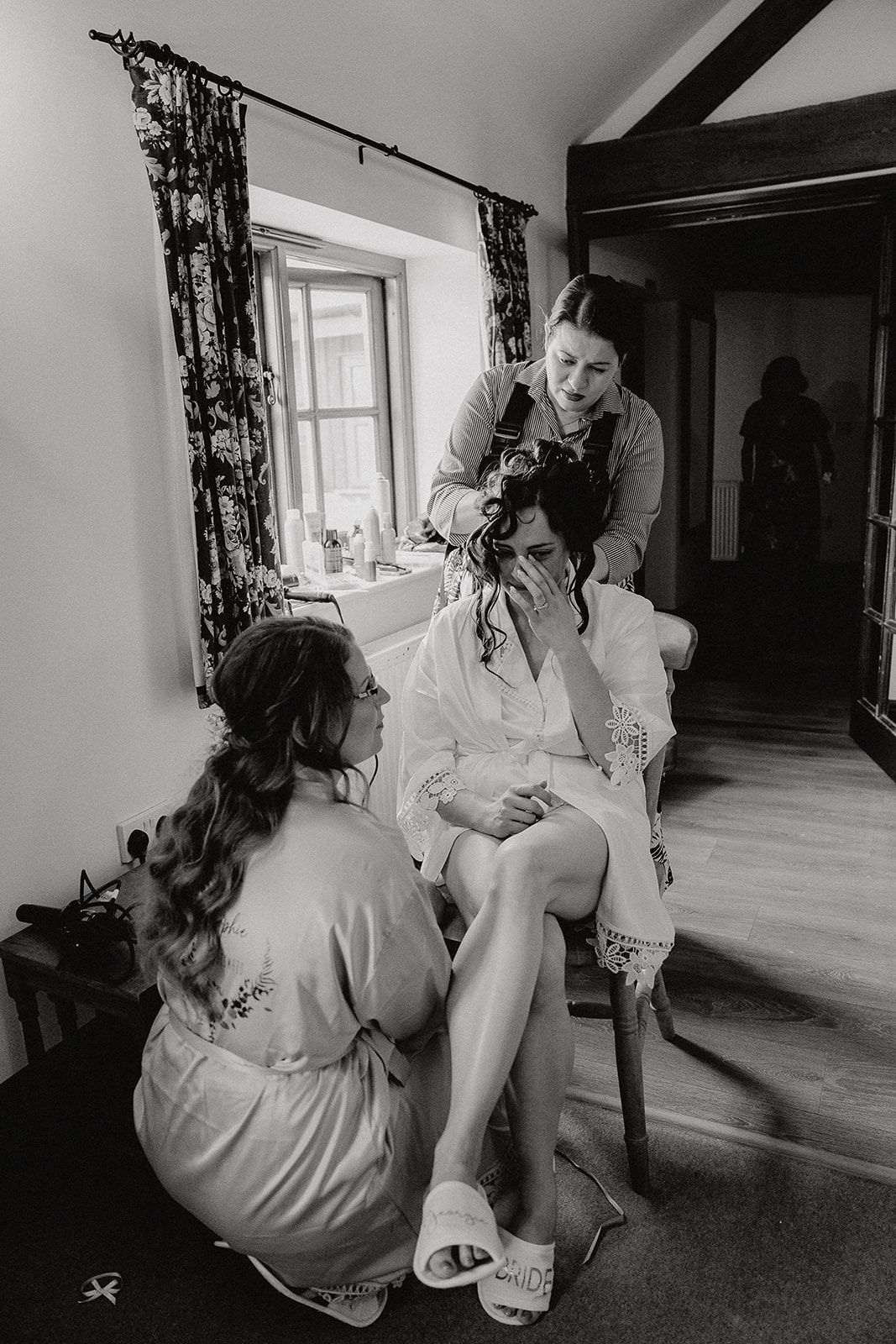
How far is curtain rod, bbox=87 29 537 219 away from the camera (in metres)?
2.10

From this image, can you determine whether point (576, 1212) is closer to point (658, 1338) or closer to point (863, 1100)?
point (658, 1338)

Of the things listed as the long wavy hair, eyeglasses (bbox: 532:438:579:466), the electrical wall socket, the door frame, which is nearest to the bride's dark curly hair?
eyeglasses (bbox: 532:438:579:466)

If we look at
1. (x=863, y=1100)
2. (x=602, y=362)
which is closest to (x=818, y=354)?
(x=602, y=362)

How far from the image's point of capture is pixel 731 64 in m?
4.06

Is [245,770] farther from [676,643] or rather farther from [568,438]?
[676,643]

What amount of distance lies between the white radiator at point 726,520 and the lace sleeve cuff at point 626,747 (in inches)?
234

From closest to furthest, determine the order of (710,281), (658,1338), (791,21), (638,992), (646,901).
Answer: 1. (658,1338)
2. (646,901)
3. (638,992)
4. (791,21)
5. (710,281)

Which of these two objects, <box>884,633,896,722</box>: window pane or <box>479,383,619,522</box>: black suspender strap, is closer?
<box>479,383,619,522</box>: black suspender strap

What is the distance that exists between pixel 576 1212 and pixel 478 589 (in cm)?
115

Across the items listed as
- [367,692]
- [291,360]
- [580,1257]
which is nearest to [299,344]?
[291,360]

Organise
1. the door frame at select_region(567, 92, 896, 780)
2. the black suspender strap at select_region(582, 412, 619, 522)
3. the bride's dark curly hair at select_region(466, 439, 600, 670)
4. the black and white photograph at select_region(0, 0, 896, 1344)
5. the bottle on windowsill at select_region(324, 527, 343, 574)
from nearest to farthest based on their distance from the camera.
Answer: the black and white photograph at select_region(0, 0, 896, 1344), the bride's dark curly hair at select_region(466, 439, 600, 670), the black suspender strap at select_region(582, 412, 619, 522), the bottle on windowsill at select_region(324, 527, 343, 574), the door frame at select_region(567, 92, 896, 780)

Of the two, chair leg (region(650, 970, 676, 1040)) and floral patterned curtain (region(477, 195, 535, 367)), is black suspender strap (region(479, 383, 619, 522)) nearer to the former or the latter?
chair leg (region(650, 970, 676, 1040))

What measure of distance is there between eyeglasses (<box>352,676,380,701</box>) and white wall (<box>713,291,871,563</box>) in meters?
6.55

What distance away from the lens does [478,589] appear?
2.13 meters
